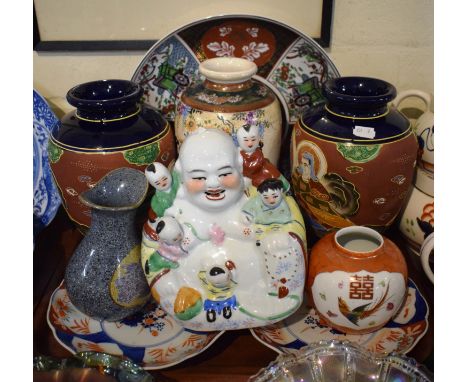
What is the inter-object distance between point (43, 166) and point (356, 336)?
71cm

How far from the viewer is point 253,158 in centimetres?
72

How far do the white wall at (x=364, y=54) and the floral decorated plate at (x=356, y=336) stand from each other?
0.54 meters

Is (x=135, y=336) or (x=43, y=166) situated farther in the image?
(x=43, y=166)

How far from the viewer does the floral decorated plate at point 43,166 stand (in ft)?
3.48

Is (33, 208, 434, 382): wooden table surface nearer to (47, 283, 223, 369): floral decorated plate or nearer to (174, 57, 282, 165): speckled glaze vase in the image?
(47, 283, 223, 369): floral decorated plate

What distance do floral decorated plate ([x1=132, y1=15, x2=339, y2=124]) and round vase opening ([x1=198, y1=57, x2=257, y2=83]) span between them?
0.12 metres

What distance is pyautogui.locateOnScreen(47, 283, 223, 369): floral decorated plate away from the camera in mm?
781

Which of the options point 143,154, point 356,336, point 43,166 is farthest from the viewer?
point 43,166

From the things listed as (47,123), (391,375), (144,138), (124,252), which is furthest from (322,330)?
(47,123)

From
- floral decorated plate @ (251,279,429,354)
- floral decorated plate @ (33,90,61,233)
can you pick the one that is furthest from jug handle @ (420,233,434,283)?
floral decorated plate @ (33,90,61,233)

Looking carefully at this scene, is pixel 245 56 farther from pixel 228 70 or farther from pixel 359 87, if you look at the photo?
pixel 359 87

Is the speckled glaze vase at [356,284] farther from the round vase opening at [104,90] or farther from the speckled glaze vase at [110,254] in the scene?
the round vase opening at [104,90]

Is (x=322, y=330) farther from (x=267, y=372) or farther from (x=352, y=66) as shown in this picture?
(x=352, y=66)

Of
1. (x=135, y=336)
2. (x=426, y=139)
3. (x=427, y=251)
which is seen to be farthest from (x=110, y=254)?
(x=426, y=139)
